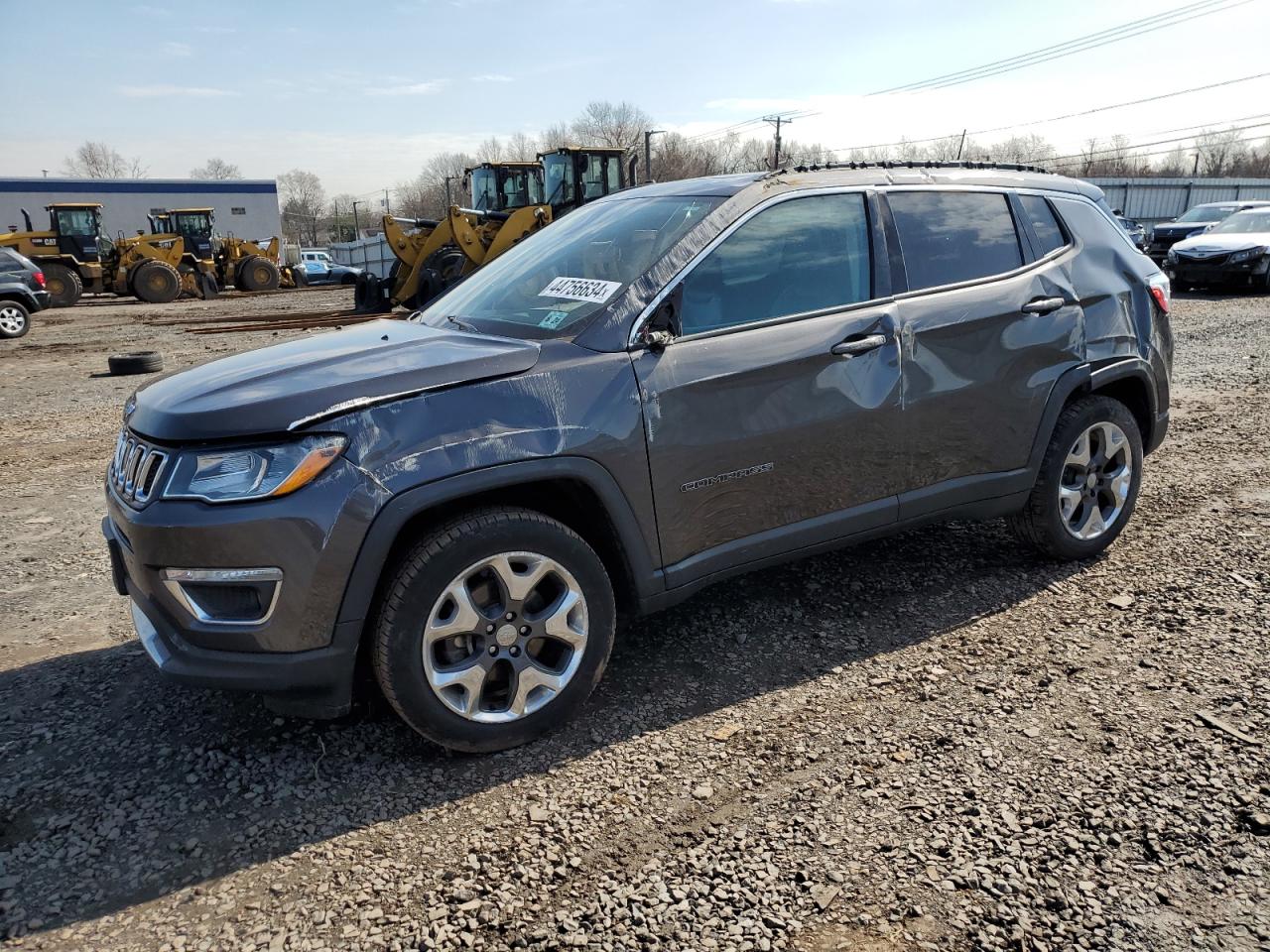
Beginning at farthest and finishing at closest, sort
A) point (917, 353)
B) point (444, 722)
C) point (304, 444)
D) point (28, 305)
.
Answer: point (28, 305)
point (917, 353)
point (444, 722)
point (304, 444)

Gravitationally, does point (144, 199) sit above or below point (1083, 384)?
above

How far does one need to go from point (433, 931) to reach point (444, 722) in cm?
70

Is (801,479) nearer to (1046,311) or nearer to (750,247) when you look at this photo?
(750,247)

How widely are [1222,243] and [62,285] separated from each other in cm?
2966

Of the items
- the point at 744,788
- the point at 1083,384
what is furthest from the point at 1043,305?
the point at 744,788

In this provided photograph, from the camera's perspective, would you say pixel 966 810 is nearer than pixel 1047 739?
Yes

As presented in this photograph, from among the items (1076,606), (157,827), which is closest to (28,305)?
(157,827)

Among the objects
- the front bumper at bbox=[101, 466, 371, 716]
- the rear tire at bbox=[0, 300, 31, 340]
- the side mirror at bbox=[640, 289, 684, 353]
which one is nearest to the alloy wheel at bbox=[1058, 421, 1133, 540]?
the side mirror at bbox=[640, 289, 684, 353]


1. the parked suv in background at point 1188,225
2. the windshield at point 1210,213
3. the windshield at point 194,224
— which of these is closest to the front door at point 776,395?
the parked suv in background at point 1188,225

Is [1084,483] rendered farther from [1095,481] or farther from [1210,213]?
[1210,213]

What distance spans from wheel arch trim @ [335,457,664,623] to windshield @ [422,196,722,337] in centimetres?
54

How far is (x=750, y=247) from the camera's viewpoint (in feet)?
11.1

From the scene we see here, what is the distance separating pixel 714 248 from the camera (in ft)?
10.8

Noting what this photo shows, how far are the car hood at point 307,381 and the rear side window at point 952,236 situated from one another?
69.3 inches
